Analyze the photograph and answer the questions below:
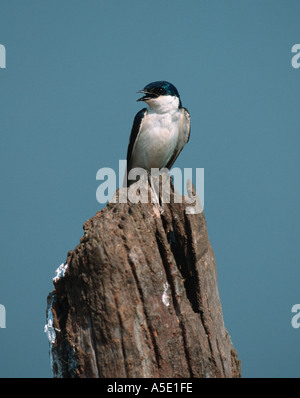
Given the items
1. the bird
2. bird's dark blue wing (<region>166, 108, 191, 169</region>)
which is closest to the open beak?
the bird

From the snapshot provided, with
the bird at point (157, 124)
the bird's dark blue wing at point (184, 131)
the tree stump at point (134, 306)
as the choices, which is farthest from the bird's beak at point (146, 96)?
the tree stump at point (134, 306)

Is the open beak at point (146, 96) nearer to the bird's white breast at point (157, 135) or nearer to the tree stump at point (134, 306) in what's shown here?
the bird's white breast at point (157, 135)

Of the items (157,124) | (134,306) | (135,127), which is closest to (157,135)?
(157,124)

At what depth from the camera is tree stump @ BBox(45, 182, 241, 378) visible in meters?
4.98

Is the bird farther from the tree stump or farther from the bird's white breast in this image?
the tree stump

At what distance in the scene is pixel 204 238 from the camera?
579 centimetres

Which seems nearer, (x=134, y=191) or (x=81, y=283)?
(x=81, y=283)

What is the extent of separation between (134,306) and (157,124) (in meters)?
4.65

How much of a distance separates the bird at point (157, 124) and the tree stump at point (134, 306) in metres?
3.60

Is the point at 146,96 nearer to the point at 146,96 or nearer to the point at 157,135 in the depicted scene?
the point at 146,96

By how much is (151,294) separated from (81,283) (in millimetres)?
669
